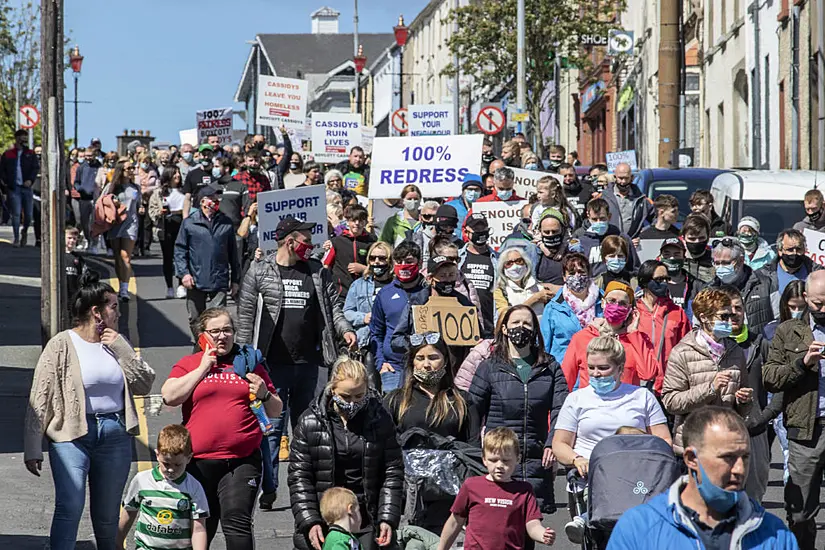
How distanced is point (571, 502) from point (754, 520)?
4.03 meters

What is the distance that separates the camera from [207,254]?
16.8 metres

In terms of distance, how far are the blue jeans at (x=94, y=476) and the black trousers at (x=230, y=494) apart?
0.51 meters

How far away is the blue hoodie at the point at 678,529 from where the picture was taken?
4.95 meters

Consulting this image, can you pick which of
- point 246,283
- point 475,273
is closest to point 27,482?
point 246,283

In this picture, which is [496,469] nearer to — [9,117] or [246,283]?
[246,283]

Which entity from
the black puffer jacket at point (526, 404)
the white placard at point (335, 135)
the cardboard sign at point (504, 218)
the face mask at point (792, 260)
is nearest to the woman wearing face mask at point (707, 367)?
the black puffer jacket at point (526, 404)

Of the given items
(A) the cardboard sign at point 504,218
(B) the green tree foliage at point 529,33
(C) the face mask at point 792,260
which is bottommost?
(C) the face mask at point 792,260

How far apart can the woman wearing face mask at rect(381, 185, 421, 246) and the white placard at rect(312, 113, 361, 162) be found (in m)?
11.5

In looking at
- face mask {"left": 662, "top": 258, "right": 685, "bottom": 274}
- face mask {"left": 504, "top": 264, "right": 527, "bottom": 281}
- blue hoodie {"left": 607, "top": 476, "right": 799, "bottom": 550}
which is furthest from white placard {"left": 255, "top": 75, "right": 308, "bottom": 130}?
blue hoodie {"left": 607, "top": 476, "right": 799, "bottom": 550}

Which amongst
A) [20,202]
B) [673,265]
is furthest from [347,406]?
[20,202]

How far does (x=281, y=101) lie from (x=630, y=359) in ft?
64.3

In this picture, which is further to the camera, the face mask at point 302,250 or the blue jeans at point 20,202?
the blue jeans at point 20,202

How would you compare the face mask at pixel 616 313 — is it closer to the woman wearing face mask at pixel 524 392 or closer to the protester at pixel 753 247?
the woman wearing face mask at pixel 524 392

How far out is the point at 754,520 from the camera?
4.95 meters
